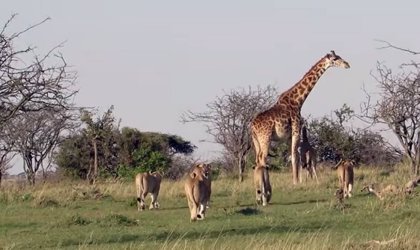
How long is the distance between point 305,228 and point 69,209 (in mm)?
6485

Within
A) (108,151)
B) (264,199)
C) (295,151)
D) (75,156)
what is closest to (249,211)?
(264,199)

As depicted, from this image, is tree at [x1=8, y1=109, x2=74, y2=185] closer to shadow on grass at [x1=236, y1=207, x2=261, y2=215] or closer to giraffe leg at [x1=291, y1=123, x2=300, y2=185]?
giraffe leg at [x1=291, y1=123, x2=300, y2=185]

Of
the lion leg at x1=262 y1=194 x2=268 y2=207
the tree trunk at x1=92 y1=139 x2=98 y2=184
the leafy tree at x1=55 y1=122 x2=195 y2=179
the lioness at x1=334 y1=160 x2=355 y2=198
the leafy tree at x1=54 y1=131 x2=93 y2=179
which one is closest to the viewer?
the lion leg at x1=262 y1=194 x2=268 y2=207

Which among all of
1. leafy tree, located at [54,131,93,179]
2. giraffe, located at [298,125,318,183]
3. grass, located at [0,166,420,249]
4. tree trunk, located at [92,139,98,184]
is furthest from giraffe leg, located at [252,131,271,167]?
leafy tree, located at [54,131,93,179]

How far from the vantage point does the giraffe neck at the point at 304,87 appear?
25.2 m

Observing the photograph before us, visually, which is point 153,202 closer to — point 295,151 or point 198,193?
point 198,193

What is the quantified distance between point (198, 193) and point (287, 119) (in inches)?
320

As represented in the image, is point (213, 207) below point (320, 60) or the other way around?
below

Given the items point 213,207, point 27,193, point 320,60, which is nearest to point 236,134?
point 320,60

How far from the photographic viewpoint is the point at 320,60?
85.0 ft

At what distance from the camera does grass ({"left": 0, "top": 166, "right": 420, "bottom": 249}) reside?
40.2 ft

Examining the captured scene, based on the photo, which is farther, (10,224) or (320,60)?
(320,60)

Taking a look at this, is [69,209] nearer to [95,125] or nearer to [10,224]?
[10,224]

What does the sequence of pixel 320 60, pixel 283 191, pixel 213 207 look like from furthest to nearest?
pixel 320 60, pixel 283 191, pixel 213 207
